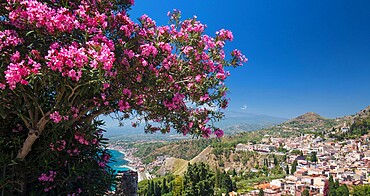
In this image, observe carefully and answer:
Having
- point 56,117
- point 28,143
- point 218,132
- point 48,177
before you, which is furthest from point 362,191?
point 56,117

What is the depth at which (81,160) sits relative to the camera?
3.80 metres

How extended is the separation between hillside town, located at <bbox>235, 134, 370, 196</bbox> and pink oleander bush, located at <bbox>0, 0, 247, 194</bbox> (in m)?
46.5

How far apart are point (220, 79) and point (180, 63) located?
1.65 feet

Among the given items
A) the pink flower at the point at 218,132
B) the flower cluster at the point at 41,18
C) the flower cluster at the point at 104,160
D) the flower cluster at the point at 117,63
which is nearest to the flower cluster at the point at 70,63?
the flower cluster at the point at 117,63

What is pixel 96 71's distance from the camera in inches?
80.8

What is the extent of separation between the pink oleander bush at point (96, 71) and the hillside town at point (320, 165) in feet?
153

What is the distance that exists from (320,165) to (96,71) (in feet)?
269

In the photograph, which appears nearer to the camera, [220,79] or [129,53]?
[129,53]

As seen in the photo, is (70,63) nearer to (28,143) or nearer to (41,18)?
(41,18)

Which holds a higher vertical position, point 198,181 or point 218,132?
point 218,132

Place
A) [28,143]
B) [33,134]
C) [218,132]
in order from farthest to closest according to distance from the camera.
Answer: [218,132], [28,143], [33,134]

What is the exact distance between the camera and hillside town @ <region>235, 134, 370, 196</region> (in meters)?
52.6

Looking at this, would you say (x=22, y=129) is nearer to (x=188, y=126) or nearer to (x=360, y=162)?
(x=188, y=126)

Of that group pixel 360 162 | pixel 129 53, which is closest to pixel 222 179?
pixel 360 162
